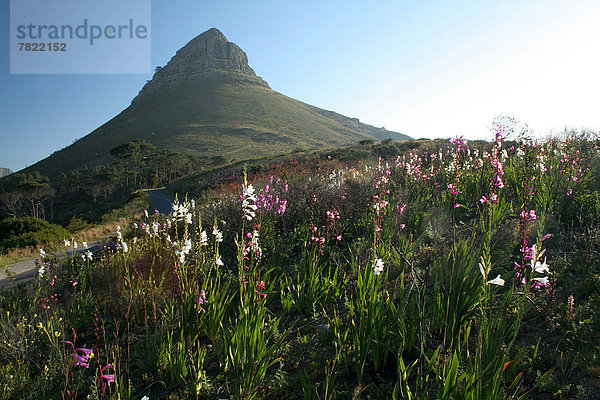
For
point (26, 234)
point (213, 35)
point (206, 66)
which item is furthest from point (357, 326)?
point (213, 35)

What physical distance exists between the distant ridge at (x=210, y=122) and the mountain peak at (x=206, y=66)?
498 mm

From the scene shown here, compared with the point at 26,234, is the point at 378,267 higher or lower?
higher

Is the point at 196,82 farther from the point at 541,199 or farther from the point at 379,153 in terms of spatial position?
the point at 541,199

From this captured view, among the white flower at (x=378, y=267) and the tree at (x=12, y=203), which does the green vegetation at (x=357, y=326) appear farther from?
the tree at (x=12, y=203)

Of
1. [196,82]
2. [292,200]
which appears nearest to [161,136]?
[196,82]

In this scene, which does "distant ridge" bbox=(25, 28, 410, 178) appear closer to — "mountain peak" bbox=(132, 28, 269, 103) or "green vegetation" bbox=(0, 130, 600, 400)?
"mountain peak" bbox=(132, 28, 269, 103)

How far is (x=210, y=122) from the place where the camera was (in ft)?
299

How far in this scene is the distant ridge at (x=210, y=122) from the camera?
75312 millimetres

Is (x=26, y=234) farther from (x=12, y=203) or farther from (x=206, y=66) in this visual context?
(x=206, y=66)

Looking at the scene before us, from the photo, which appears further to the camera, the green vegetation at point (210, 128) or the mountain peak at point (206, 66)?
the mountain peak at point (206, 66)

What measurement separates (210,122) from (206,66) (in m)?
71.0

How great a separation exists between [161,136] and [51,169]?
28.3 metres

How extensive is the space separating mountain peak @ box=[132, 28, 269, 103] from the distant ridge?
498 mm

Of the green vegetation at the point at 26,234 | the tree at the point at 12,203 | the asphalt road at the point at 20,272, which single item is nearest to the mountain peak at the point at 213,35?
the tree at the point at 12,203
